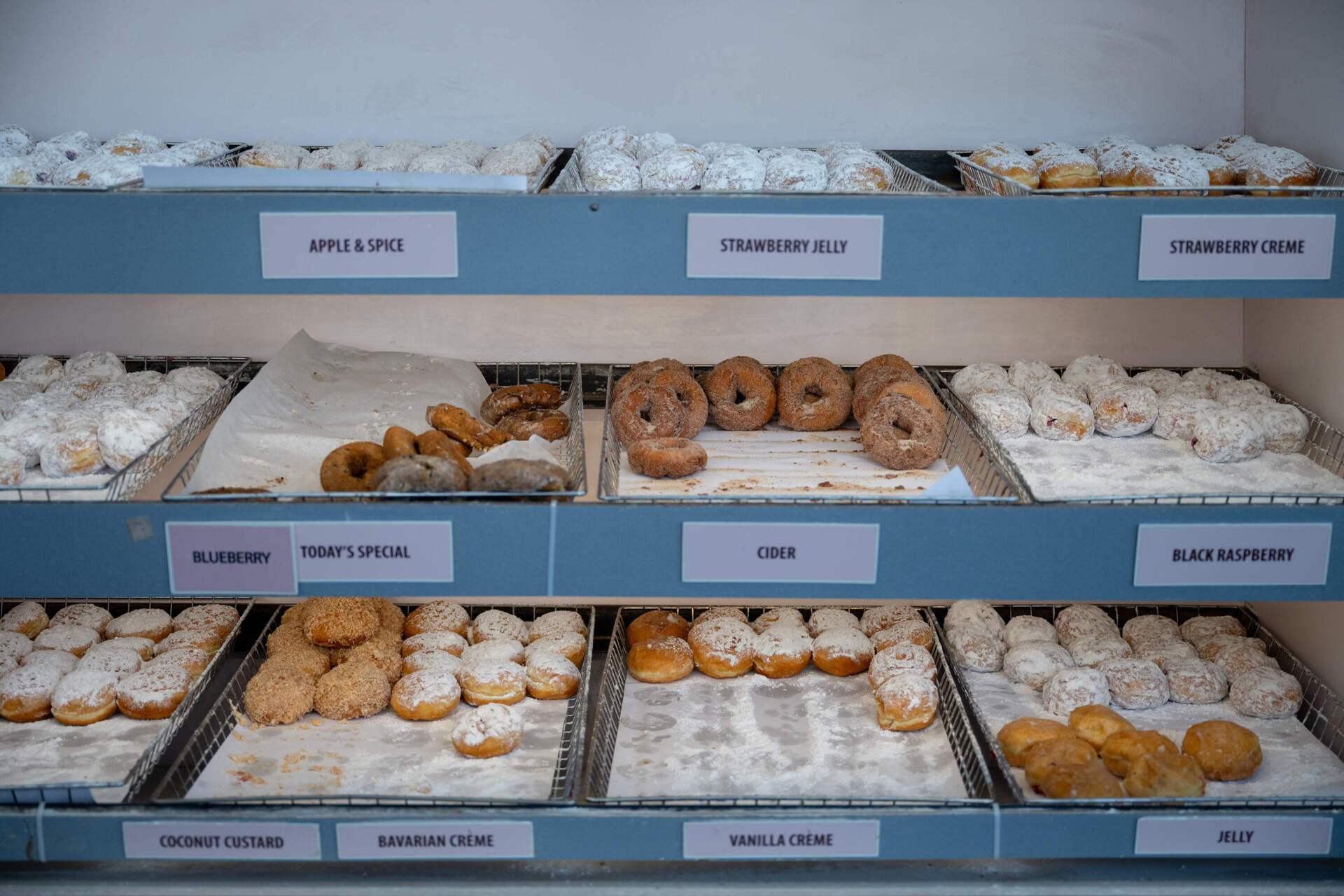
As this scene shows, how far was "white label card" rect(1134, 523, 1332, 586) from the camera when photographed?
56.2 inches

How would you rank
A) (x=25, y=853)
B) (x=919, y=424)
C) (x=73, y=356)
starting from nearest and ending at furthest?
(x=25, y=853)
(x=919, y=424)
(x=73, y=356)

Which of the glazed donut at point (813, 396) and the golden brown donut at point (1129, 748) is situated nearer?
the golden brown donut at point (1129, 748)

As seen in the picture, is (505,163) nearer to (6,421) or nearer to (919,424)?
(919,424)

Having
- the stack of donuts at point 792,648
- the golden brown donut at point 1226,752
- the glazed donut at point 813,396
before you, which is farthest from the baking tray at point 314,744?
the golden brown donut at point 1226,752

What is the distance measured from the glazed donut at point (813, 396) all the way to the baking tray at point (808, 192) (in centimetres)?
32

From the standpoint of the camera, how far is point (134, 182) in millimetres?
1444

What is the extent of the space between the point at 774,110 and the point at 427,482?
35.5 inches

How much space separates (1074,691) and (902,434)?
505 millimetres

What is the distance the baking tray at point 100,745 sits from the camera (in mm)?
1548

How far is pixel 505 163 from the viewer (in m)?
1.61

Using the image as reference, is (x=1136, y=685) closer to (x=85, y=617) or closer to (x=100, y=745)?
(x=100, y=745)

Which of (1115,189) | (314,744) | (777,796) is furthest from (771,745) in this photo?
(1115,189)

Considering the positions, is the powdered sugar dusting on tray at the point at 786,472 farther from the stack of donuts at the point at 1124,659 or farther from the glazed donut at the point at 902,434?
the stack of donuts at the point at 1124,659

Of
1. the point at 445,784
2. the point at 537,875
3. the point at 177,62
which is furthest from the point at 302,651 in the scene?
the point at 177,62
